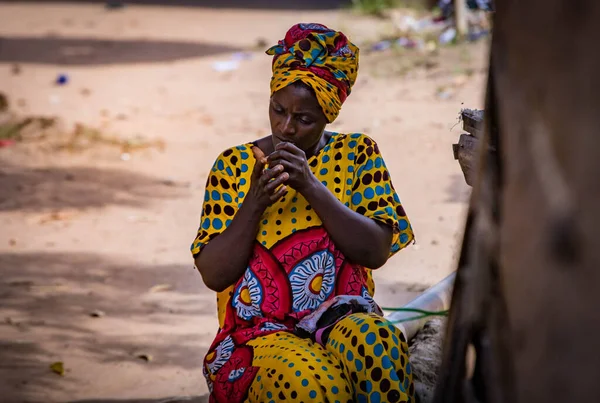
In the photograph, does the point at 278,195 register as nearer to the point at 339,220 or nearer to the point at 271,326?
the point at 339,220

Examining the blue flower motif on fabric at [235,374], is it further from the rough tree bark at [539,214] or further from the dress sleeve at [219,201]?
the rough tree bark at [539,214]

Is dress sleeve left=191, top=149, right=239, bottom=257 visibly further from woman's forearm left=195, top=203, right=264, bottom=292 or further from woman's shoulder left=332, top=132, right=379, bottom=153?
woman's shoulder left=332, top=132, right=379, bottom=153

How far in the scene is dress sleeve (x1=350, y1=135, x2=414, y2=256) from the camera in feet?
10.1

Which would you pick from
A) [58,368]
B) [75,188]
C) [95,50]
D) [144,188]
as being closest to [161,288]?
[58,368]

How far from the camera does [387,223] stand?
10.1 ft

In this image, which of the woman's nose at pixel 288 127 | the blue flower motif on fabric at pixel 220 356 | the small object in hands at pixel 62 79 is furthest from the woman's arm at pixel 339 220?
the small object in hands at pixel 62 79

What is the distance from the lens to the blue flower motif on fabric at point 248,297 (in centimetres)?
305

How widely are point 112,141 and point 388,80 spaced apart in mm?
3112

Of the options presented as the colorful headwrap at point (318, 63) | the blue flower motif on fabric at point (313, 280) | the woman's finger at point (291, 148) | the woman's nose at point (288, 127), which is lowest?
the blue flower motif on fabric at point (313, 280)

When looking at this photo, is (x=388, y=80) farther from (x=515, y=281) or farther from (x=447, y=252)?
(x=515, y=281)

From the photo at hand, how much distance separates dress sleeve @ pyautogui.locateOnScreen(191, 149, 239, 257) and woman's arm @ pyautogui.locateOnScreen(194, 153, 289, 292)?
6 centimetres

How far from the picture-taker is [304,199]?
10.3 ft

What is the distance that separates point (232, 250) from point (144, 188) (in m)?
4.33

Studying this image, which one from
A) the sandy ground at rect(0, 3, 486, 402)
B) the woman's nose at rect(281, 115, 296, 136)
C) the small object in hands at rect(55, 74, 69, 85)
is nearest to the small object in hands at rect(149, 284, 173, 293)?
the sandy ground at rect(0, 3, 486, 402)
